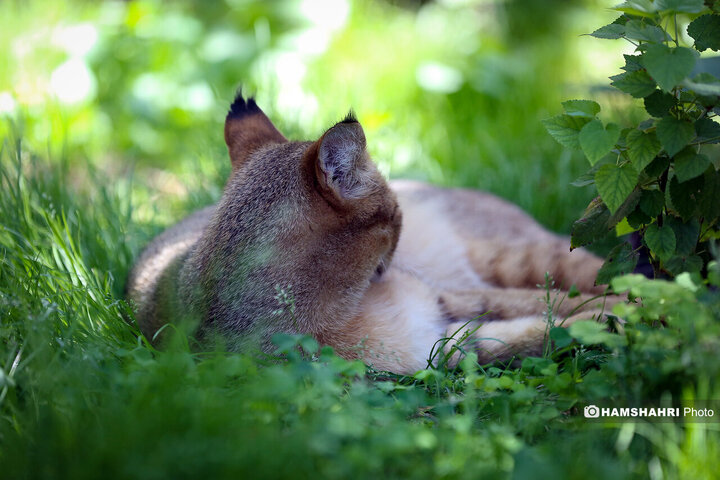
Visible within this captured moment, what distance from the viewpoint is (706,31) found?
7.55 feet

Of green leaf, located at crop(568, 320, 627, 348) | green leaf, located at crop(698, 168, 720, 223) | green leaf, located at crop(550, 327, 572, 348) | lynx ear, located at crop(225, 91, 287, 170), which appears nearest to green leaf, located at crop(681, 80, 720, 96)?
green leaf, located at crop(698, 168, 720, 223)

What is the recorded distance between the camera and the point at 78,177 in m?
5.57

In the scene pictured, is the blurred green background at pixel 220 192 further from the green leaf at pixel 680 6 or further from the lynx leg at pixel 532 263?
the green leaf at pixel 680 6

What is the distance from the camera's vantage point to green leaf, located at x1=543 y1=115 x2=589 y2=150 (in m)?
2.36

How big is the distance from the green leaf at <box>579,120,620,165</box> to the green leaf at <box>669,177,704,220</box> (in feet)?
1.22

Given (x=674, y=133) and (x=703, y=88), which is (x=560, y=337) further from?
(x=703, y=88)

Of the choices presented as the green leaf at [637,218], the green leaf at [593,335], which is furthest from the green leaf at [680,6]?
the green leaf at [593,335]

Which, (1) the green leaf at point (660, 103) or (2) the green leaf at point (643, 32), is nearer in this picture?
(2) the green leaf at point (643, 32)

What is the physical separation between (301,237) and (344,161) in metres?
0.34

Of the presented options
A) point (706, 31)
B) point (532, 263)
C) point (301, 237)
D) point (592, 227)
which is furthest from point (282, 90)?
point (706, 31)

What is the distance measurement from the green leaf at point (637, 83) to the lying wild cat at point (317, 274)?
96 centimetres

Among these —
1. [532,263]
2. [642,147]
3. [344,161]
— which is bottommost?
[532,263]

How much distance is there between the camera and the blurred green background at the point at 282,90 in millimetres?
4945

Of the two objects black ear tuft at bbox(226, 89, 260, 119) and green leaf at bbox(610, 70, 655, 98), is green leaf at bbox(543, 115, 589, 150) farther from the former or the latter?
black ear tuft at bbox(226, 89, 260, 119)
